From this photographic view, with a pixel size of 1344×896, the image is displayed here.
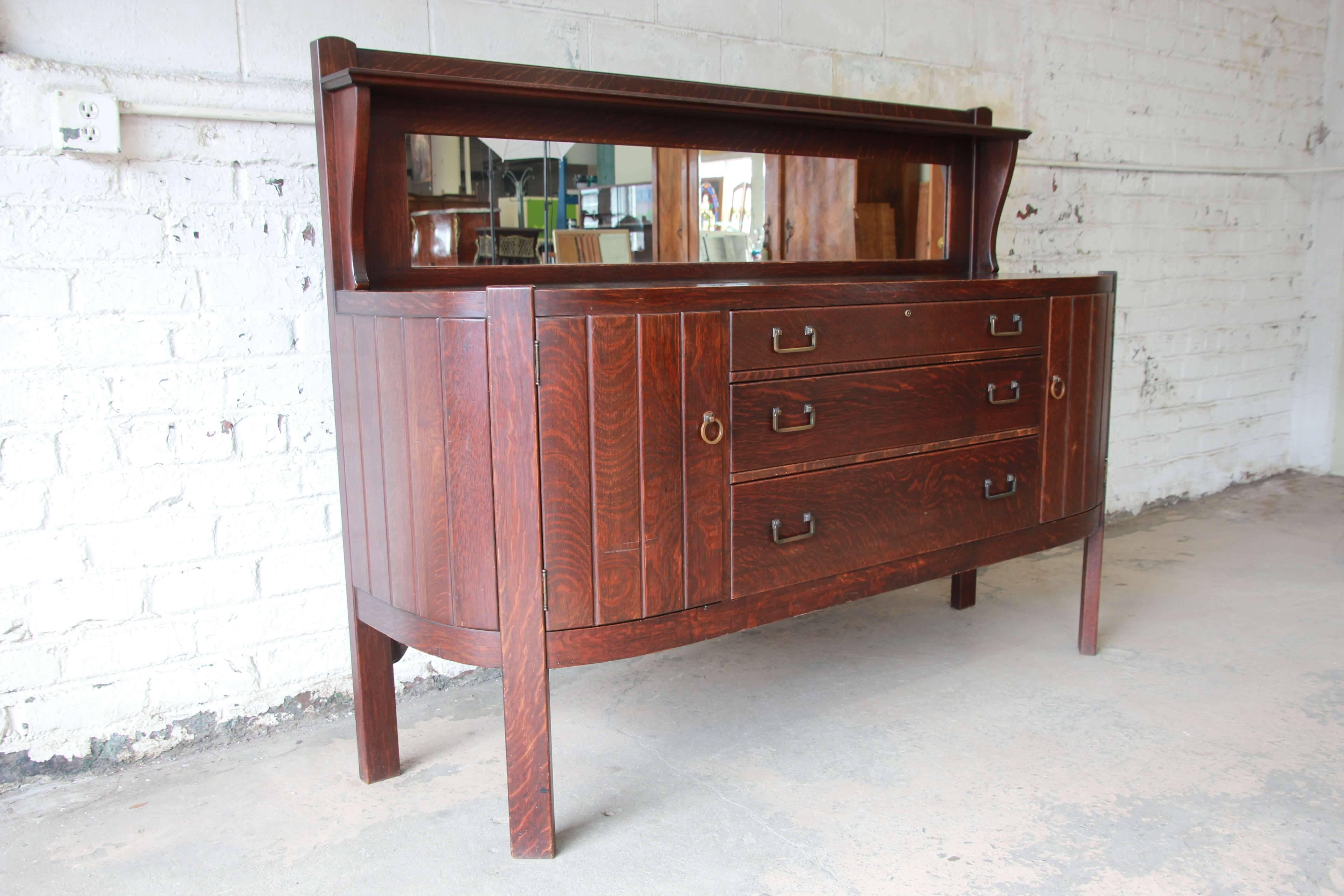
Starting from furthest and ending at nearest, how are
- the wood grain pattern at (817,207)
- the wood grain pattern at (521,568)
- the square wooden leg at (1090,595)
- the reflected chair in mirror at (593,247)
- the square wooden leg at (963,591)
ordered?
1. the square wooden leg at (963,591)
2. the square wooden leg at (1090,595)
3. the wood grain pattern at (817,207)
4. the reflected chair in mirror at (593,247)
5. the wood grain pattern at (521,568)

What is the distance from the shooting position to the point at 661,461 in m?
1.73

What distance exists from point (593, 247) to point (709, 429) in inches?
24.3

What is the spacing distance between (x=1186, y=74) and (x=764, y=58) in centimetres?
201

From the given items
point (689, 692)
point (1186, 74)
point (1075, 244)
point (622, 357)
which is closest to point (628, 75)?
point (622, 357)

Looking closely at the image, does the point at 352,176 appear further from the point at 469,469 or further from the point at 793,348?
the point at 793,348

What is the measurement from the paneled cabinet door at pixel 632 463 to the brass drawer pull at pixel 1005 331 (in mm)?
714

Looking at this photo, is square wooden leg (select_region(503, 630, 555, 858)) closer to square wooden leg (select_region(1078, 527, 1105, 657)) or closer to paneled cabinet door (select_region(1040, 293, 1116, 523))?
paneled cabinet door (select_region(1040, 293, 1116, 523))

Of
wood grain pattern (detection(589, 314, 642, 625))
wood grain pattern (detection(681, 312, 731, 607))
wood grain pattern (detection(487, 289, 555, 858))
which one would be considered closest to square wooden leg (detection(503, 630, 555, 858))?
wood grain pattern (detection(487, 289, 555, 858))

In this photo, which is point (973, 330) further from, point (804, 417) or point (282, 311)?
point (282, 311)

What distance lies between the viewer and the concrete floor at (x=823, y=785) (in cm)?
170

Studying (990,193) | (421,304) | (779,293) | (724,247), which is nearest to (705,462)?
(779,293)

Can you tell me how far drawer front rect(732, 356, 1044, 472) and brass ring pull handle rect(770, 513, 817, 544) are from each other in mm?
103

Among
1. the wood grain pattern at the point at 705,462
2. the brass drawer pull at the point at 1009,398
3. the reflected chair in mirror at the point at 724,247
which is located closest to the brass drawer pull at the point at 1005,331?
the brass drawer pull at the point at 1009,398

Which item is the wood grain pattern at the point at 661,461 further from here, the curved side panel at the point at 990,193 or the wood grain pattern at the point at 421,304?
the curved side panel at the point at 990,193
